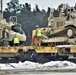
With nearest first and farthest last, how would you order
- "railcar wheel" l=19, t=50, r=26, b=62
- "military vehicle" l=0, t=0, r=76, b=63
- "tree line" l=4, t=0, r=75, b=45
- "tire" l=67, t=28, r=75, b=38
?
"military vehicle" l=0, t=0, r=76, b=63 < "railcar wheel" l=19, t=50, r=26, b=62 < "tire" l=67, t=28, r=75, b=38 < "tree line" l=4, t=0, r=75, b=45

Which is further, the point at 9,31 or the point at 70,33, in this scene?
the point at 9,31

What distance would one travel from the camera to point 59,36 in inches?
1058

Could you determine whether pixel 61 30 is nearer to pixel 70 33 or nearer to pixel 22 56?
pixel 70 33

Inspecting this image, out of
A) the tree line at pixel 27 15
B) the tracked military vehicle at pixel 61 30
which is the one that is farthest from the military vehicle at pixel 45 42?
the tree line at pixel 27 15

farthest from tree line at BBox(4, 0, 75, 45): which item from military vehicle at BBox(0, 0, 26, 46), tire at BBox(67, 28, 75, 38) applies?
tire at BBox(67, 28, 75, 38)

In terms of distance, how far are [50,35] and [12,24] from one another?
284cm

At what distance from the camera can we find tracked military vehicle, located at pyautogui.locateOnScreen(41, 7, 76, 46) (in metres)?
25.5

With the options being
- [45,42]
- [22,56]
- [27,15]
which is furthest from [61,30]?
[27,15]

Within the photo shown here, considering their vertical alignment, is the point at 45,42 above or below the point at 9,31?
below

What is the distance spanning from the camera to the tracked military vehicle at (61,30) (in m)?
25.5

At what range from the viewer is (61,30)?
1046 inches

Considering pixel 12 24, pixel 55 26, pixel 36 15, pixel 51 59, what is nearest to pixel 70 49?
pixel 51 59

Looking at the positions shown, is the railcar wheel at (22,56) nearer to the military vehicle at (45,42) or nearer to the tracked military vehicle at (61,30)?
the military vehicle at (45,42)

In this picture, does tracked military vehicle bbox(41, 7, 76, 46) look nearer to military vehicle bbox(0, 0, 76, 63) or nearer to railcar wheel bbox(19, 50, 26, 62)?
military vehicle bbox(0, 0, 76, 63)
